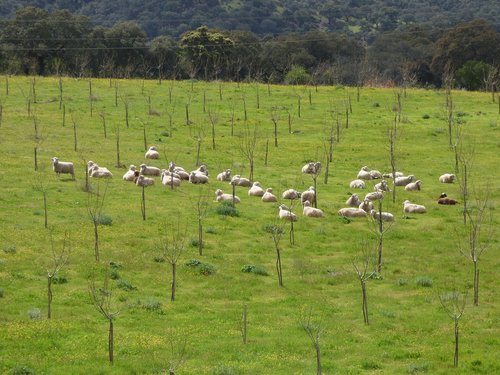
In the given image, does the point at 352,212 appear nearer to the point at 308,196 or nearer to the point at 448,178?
the point at 308,196

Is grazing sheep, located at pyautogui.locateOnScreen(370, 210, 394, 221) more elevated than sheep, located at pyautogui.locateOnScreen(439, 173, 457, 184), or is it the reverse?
grazing sheep, located at pyautogui.locateOnScreen(370, 210, 394, 221)

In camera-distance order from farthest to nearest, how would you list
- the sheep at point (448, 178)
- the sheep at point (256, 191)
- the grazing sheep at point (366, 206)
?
the sheep at point (448, 178)
the sheep at point (256, 191)
the grazing sheep at point (366, 206)

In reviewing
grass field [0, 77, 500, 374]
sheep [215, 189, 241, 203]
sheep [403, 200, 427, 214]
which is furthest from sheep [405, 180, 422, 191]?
sheep [215, 189, 241, 203]

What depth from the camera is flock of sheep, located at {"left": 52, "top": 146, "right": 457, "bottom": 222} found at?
140 ft

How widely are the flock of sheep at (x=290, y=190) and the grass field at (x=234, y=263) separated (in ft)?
2.14

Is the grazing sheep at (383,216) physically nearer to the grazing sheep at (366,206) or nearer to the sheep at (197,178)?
the grazing sheep at (366,206)

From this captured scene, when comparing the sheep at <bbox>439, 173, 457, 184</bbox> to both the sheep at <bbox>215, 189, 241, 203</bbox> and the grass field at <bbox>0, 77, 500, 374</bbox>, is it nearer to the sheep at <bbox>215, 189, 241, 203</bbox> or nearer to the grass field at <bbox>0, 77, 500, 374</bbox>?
the grass field at <bbox>0, 77, 500, 374</bbox>

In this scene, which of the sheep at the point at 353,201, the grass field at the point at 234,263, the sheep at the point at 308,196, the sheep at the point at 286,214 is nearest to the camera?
the grass field at the point at 234,263

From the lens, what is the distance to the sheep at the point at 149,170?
48594 mm

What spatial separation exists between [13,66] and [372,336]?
76.7 meters

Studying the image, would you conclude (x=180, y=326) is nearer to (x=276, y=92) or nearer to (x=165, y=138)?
(x=165, y=138)

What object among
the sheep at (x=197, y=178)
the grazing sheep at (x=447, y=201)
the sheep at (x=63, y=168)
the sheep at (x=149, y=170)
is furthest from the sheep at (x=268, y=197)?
the sheep at (x=63, y=168)

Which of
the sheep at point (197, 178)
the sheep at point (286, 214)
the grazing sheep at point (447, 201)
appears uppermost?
the sheep at point (286, 214)

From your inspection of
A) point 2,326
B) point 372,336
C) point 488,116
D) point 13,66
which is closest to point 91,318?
point 2,326
